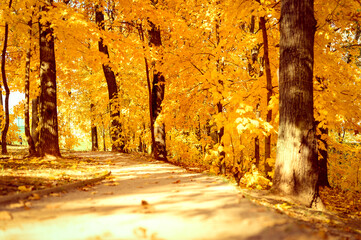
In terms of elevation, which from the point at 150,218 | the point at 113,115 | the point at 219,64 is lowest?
the point at 150,218

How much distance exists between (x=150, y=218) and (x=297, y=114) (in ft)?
11.8

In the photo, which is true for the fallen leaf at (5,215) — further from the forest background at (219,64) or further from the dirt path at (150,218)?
the forest background at (219,64)

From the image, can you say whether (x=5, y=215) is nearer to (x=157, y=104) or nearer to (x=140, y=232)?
(x=140, y=232)

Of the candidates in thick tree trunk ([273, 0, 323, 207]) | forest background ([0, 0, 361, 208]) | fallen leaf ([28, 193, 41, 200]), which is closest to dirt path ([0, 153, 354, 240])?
fallen leaf ([28, 193, 41, 200])

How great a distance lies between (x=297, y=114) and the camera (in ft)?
18.0

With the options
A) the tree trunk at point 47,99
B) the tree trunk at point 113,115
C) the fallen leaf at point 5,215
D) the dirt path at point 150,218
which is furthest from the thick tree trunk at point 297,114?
the tree trunk at point 113,115

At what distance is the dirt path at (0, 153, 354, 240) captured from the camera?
3051mm

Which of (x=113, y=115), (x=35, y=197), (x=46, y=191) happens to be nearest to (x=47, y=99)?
(x=46, y=191)

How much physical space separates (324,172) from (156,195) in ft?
29.5

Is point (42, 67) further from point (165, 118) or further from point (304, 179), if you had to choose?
point (304, 179)

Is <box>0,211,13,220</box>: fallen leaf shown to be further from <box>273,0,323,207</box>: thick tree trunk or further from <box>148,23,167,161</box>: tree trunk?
<box>148,23,167,161</box>: tree trunk

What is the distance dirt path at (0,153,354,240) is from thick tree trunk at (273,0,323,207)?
126cm

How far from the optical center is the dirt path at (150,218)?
10.0 ft

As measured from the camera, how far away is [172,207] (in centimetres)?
417
